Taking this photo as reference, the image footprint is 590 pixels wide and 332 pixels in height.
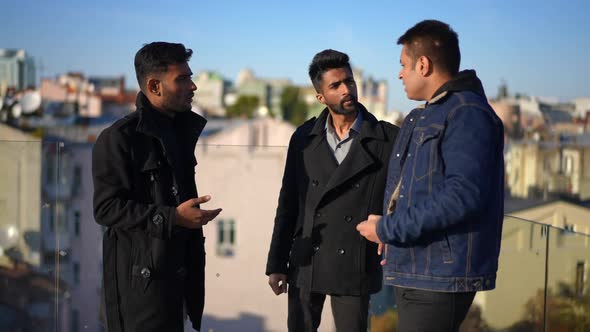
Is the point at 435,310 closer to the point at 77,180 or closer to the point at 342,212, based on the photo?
the point at 342,212

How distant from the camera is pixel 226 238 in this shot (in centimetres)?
407

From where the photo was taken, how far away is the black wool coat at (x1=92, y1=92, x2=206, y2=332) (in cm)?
237

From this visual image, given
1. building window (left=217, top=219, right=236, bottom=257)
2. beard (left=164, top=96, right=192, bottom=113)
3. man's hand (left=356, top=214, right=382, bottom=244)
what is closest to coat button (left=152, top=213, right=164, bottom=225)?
beard (left=164, top=96, right=192, bottom=113)

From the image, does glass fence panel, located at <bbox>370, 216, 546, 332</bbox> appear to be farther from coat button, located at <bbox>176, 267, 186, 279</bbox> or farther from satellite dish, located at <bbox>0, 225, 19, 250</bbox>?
satellite dish, located at <bbox>0, 225, 19, 250</bbox>

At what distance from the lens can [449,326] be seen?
2.15 m

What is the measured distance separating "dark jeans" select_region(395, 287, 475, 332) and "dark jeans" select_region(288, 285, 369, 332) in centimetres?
58

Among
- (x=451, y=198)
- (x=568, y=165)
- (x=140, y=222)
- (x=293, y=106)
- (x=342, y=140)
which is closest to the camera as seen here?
(x=451, y=198)

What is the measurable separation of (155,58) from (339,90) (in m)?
0.69

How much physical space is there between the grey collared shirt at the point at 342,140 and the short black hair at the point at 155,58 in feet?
2.11

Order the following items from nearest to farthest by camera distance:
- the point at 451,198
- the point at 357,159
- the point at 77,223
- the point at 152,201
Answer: the point at 451,198 < the point at 152,201 < the point at 357,159 < the point at 77,223

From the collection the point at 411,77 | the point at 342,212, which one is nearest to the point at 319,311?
the point at 342,212

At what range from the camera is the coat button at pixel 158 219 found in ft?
7.75

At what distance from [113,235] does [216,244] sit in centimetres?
159

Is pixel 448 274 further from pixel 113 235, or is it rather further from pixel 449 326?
pixel 113 235
